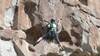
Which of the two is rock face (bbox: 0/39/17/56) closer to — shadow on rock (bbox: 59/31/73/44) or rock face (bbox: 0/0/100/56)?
rock face (bbox: 0/0/100/56)

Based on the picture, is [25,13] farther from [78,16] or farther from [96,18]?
[96,18]

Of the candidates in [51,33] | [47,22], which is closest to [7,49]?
[51,33]

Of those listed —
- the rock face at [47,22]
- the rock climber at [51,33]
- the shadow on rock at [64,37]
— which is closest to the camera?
the rock face at [47,22]

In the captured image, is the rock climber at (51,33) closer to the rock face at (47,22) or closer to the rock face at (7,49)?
the rock face at (47,22)

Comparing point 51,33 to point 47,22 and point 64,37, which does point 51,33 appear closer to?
point 47,22

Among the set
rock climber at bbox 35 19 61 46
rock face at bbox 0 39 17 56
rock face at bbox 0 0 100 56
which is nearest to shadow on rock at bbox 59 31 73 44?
rock face at bbox 0 0 100 56

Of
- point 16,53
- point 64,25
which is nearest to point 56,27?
point 64,25

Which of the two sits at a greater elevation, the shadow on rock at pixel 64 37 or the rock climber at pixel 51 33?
the rock climber at pixel 51 33

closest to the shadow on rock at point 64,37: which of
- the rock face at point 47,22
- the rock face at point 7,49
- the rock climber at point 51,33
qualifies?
the rock face at point 47,22
